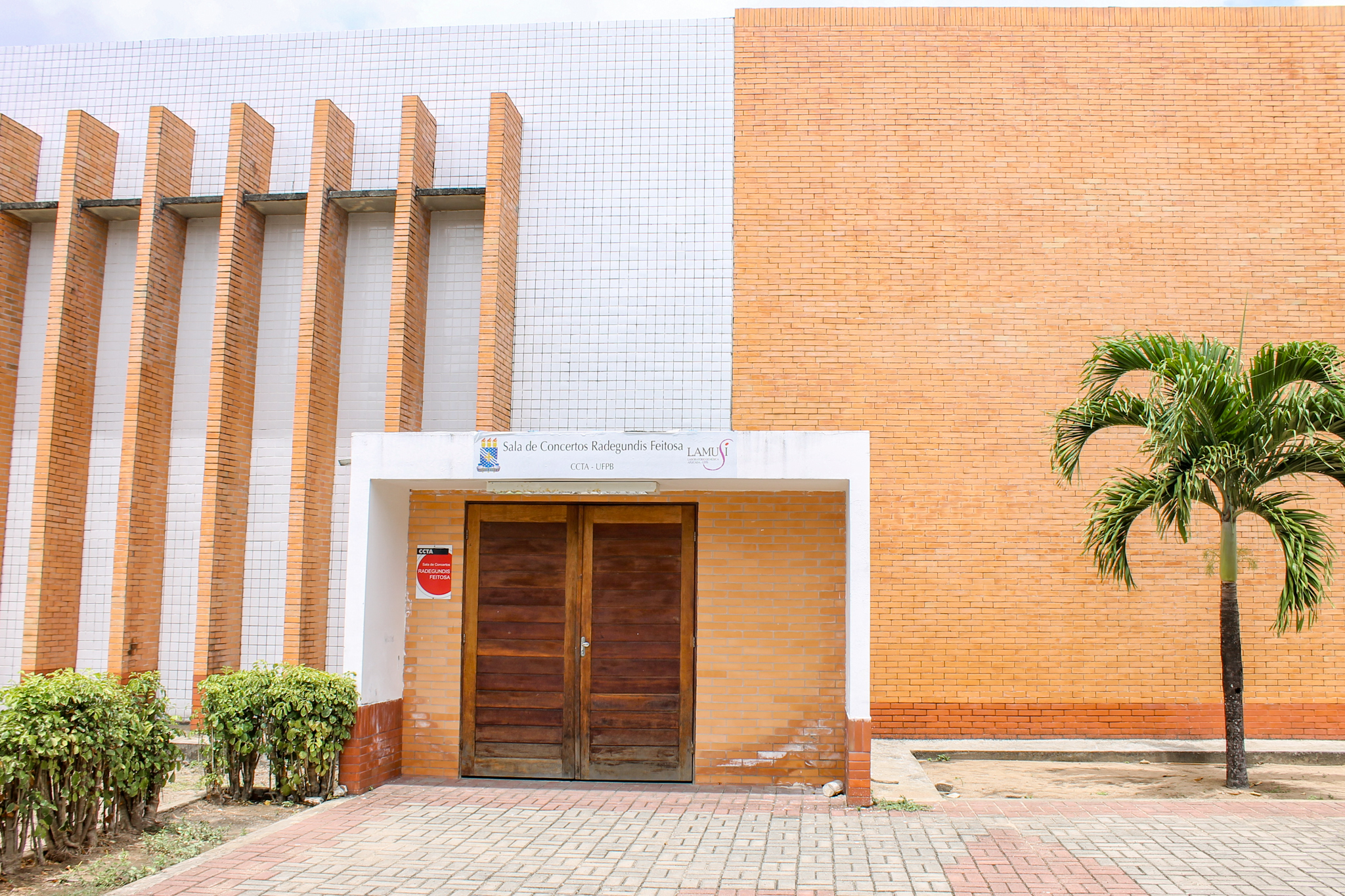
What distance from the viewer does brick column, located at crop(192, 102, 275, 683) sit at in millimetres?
10430

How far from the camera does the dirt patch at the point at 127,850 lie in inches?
221

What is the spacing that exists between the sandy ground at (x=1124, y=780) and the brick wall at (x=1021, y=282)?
2.73 ft

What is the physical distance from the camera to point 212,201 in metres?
11.3

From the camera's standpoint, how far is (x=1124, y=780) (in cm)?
866

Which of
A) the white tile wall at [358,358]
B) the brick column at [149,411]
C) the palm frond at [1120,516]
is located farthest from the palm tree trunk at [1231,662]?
the brick column at [149,411]

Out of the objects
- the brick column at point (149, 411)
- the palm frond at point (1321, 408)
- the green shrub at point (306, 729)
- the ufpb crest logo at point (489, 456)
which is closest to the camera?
the green shrub at point (306, 729)

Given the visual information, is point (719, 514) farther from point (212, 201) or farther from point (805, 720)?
point (212, 201)

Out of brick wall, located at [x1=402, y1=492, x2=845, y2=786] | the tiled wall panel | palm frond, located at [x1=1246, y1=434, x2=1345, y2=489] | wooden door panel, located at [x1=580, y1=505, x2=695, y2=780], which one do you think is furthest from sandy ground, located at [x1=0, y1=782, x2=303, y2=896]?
palm frond, located at [x1=1246, y1=434, x2=1345, y2=489]

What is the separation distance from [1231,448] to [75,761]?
363 inches

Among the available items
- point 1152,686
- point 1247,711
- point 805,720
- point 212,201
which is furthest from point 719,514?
point 212,201

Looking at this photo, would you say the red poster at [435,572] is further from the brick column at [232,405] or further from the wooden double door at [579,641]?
the brick column at [232,405]

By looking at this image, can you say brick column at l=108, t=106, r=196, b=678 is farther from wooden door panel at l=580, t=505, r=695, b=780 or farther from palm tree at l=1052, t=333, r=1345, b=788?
palm tree at l=1052, t=333, r=1345, b=788

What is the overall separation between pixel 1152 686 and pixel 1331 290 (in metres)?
5.17

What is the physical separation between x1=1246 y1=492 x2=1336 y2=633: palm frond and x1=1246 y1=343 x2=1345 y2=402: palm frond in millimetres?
992
